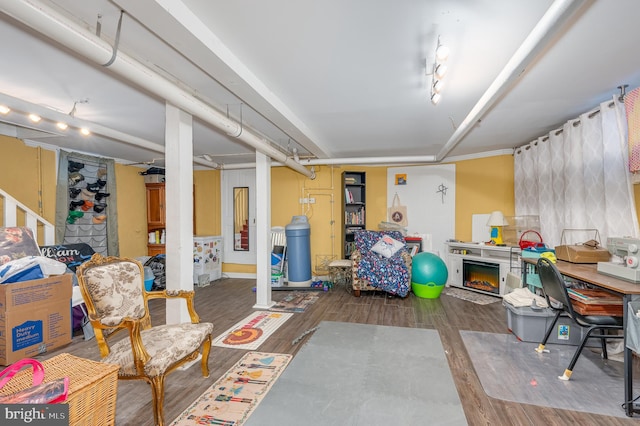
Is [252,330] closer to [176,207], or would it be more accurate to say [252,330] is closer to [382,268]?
[176,207]

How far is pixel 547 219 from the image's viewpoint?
4.09 metres

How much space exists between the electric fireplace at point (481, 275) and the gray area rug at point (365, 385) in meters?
2.15

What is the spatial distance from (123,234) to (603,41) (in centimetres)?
685

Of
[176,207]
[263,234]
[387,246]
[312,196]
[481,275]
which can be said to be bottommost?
[481,275]

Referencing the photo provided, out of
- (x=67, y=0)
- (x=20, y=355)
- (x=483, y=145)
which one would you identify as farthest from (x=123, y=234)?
(x=483, y=145)

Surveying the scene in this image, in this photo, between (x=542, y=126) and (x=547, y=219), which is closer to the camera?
(x=542, y=126)

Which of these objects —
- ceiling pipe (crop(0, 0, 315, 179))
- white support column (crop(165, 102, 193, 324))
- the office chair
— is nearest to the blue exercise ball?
the office chair

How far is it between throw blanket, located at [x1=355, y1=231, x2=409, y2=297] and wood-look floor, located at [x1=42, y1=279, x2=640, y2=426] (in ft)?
0.71

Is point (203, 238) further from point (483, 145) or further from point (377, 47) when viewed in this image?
point (483, 145)

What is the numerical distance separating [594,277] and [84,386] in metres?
3.48

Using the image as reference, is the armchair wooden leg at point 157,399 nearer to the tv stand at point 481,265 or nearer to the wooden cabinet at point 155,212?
the tv stand at point 481,265

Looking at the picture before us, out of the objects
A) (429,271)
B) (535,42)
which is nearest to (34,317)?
(535,42)

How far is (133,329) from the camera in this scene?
1780 mm

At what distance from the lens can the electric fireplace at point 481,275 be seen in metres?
4.67
